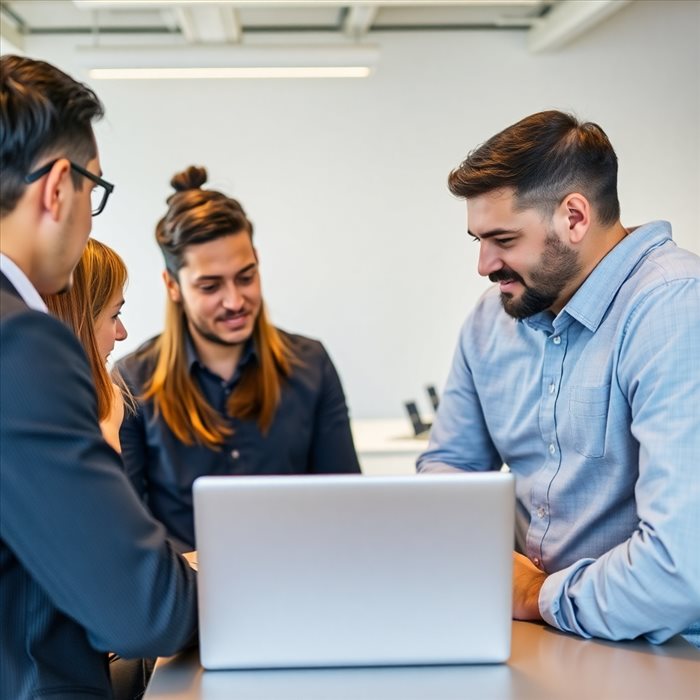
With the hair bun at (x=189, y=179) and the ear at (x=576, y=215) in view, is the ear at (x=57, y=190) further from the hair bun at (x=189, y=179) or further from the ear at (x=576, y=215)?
the hair bun at (x=189, y=179)

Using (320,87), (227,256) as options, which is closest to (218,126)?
(320,87)

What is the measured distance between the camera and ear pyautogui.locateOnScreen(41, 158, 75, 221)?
1254 millimetres

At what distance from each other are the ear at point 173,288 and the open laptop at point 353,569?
1504 millimetres

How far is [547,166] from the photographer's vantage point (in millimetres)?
1848

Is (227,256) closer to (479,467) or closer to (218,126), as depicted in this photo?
(479,467)

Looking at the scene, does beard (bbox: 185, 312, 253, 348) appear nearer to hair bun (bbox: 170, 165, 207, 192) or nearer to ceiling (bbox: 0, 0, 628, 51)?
hair bun (bbox: 170, 165, 207, 192)

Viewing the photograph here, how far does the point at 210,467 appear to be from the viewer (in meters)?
2.66

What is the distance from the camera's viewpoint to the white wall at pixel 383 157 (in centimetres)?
542

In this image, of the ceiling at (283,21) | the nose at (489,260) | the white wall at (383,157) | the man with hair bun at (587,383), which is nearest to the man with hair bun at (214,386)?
the man with hair bun at (587,383)

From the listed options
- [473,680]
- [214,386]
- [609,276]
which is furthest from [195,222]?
[473,680]

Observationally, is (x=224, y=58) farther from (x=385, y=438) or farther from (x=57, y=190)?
(x=57, y=190)

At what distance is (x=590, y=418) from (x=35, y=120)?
105 cm

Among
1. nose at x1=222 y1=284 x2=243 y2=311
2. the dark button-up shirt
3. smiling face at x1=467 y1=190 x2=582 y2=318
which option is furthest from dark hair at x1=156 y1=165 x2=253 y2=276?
smiling face at x1=467 y1=190 x2=582 y2=318

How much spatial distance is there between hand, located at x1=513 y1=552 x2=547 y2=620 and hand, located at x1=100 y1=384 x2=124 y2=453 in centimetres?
72
